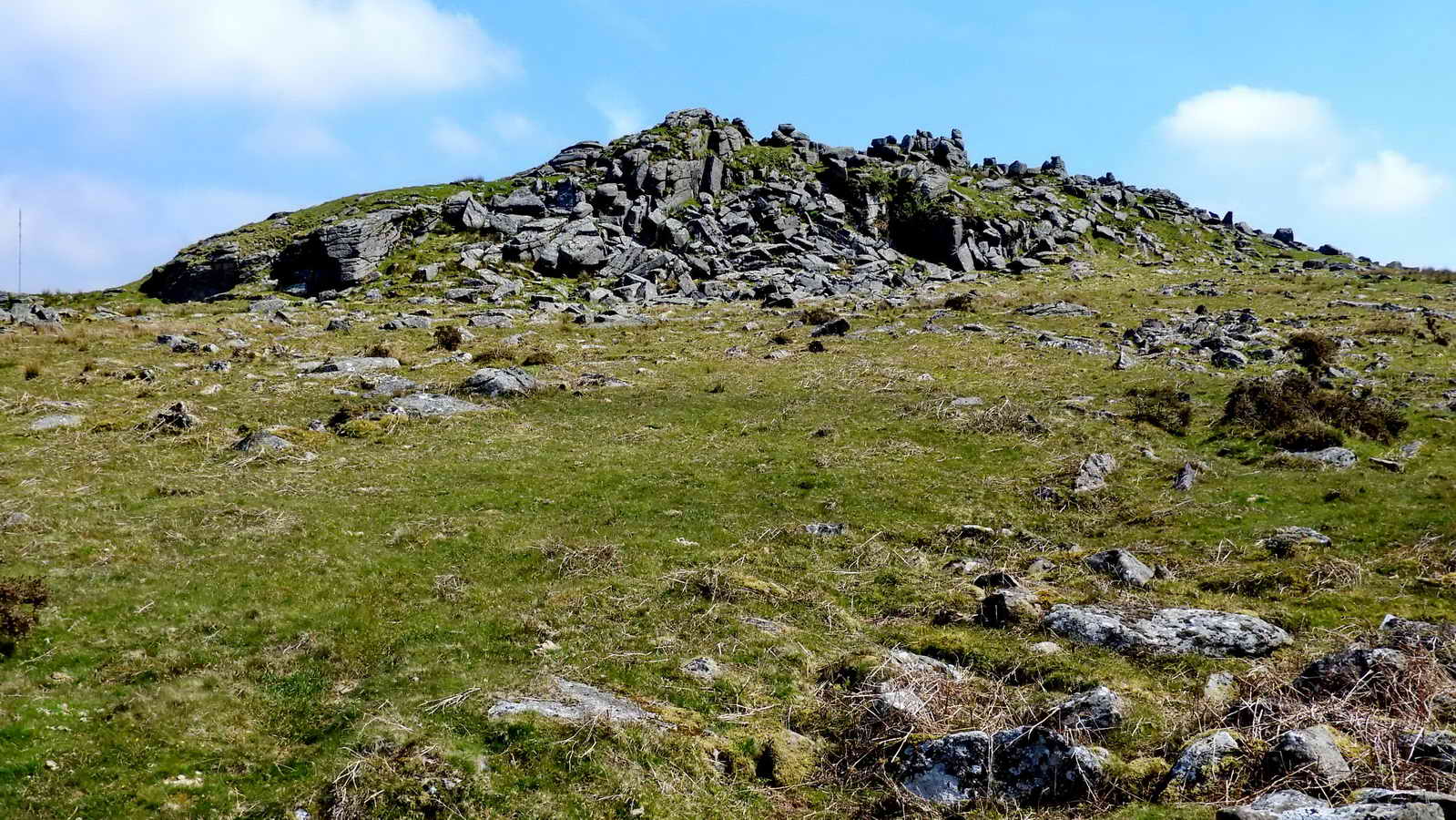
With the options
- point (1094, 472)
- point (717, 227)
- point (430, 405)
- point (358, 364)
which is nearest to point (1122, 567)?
point (1094, 472)

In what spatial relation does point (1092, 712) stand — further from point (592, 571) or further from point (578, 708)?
point (592, 571)

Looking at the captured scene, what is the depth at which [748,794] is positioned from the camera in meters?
13.6

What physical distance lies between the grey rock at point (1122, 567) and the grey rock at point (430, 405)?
94.5ft

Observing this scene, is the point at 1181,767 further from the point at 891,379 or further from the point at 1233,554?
the point at 891,379

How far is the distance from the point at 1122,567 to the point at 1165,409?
20.5 metres

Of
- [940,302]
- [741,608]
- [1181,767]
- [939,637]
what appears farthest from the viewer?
[940,302]

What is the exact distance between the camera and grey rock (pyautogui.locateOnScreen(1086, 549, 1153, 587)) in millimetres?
21125

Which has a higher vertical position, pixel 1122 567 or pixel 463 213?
pixel 463 213

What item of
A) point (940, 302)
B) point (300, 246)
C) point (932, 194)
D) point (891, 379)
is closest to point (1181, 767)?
point (891, 379)

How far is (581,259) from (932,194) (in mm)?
51404

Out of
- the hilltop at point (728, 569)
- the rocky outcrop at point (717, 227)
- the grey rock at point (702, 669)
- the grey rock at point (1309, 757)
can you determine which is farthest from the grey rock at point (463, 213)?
the grey rock at point (1309, 757)

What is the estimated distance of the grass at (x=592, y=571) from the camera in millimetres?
13594

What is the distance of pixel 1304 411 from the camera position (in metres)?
34.8

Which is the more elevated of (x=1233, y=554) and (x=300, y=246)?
(x=300, y=246)
